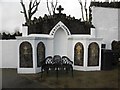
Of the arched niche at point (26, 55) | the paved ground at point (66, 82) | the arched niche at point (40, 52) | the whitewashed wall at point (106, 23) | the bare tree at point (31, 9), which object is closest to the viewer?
the paved ground at point (66, 82)

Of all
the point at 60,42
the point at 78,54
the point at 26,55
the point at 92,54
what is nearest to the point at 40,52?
the point at 26,55

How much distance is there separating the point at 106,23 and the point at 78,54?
13.8ft

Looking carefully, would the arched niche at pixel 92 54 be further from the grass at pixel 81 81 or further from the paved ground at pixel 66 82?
the paved ground at pixel 66 82

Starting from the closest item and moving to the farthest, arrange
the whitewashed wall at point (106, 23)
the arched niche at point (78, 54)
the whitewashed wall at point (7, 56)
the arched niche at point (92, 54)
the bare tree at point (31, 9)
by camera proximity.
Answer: the arched niche at point (92, 54) → the arched niche at point (78, 54) → the whitewashed wall at point (7, 56) → the whitewashed wall at point (106, 23) → the bare tree at point (31, 9)

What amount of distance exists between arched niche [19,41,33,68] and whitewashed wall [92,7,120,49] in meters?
5.84

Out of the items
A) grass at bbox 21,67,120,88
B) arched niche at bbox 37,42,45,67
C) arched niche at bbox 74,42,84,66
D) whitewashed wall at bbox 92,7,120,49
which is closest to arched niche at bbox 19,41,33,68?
arched niche at bbox 37,42,45,67

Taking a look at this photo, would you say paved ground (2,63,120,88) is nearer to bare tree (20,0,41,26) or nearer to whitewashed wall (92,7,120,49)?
whitewashed wall (92,7,120,49)

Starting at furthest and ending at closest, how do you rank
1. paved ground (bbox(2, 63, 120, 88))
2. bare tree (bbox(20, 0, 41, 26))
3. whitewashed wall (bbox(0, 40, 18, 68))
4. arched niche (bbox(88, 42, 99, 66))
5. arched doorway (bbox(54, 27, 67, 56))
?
bare tree (bbox(20, 0, 41, 26))
arched doorway (bbox(54, 27, 67, 56))
whitewashed wall (bbox(0, 40, 18, 68))
arched niche (bbox(88, 42, 99, 66))
paved ground (bbox(2, 63, 120, 88))

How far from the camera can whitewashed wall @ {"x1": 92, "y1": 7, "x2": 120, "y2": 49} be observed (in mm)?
16453

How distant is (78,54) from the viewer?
46.5 feet

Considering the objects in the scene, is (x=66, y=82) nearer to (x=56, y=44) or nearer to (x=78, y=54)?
(x=78, y=54)

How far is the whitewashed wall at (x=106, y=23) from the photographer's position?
16453mm

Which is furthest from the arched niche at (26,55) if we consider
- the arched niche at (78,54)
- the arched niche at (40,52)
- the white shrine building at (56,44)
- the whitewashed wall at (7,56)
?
the arched niche at (78,54)

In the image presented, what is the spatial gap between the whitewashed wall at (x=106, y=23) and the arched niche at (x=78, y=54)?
2825mm
